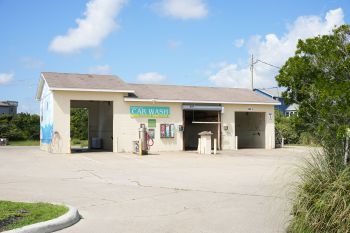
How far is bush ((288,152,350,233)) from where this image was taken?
6.12m

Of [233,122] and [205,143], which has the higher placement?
[233,122]

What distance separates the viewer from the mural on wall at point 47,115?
26594 mm

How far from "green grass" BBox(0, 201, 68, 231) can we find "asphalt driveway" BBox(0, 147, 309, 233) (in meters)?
0.50

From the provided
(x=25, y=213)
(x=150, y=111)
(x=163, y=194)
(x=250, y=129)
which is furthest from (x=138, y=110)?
(x=25, y=213)

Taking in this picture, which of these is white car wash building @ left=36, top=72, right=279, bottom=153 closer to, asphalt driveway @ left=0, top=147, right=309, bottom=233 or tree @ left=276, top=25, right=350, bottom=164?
asphalt driveway @ left=0, top=147, right=309, bottom=233

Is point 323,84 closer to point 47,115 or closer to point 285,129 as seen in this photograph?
point 47,115

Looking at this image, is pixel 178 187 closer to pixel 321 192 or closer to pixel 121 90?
pixel 321 192

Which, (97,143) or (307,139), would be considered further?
(97,143)

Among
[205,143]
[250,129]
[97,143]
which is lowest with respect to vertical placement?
[97,143]

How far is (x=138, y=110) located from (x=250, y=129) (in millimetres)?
10620

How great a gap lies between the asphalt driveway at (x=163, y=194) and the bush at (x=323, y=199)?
1.75ft

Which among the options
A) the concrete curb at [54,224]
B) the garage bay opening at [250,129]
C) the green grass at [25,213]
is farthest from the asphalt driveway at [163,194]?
the garage bay opening at [250,129]

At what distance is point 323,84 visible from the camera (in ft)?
23.2

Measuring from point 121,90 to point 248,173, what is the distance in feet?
42.7
